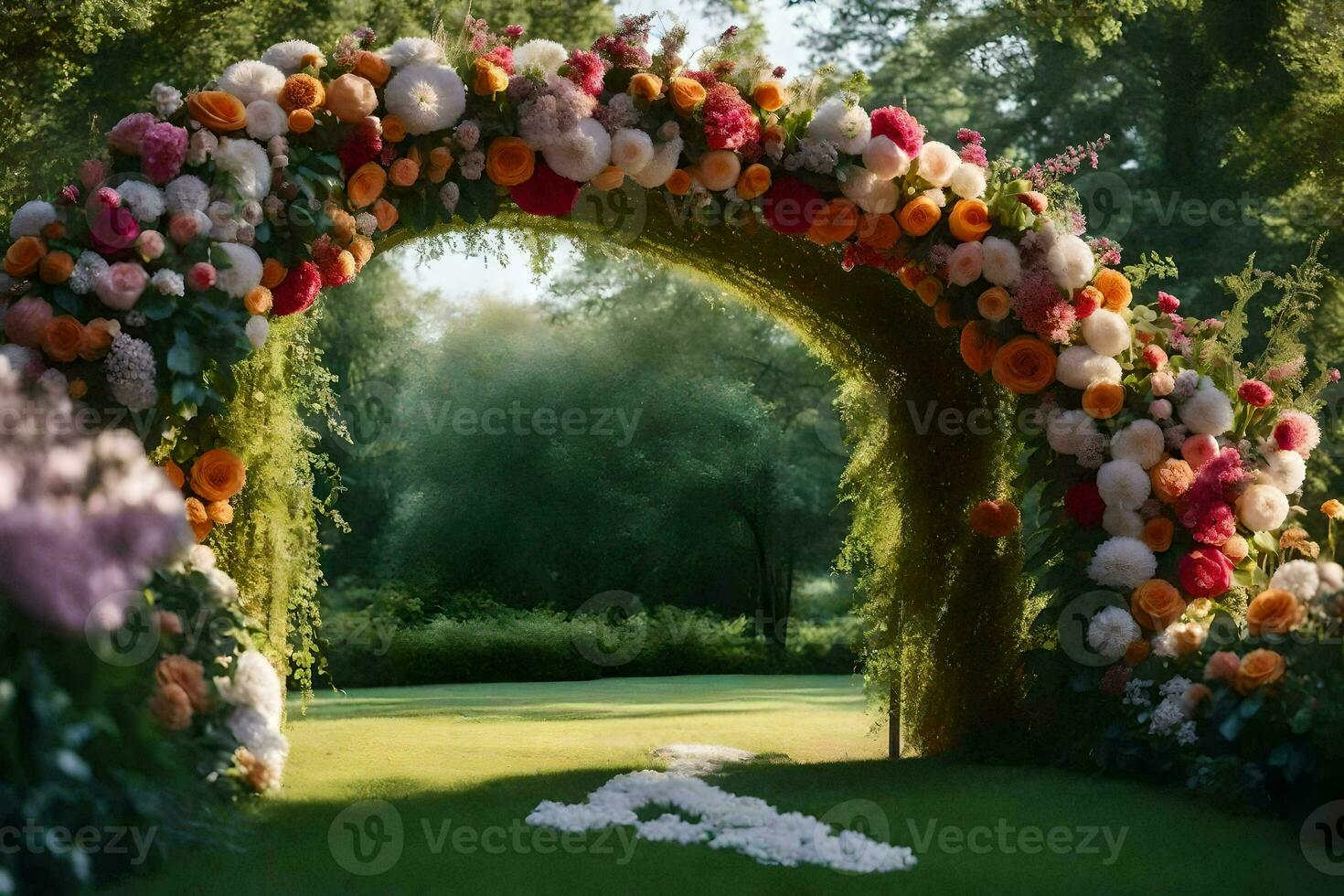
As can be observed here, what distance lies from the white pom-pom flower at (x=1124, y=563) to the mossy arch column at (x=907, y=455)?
70 centimetres

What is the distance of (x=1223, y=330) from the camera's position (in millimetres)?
6125

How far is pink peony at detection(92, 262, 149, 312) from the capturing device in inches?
181

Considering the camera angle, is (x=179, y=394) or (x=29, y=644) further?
(x=179, y=394)

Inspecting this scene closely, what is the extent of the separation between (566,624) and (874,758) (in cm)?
885

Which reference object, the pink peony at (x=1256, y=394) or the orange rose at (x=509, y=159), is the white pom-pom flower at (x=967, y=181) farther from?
the orange rose at (x=509, y=159)

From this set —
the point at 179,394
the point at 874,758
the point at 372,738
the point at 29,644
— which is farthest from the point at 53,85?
the point at 29,644

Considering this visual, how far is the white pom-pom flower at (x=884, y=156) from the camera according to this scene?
5.68 metres

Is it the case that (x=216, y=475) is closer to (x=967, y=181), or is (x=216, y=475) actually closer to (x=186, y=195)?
(x=186, y=195)

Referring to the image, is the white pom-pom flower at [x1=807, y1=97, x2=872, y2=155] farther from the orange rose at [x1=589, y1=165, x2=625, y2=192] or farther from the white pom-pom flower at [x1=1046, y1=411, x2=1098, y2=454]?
the white pom-pom flower at [x1=1046, y1=411, x2=1098, y2=454]

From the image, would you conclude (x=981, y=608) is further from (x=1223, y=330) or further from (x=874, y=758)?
(x=1223, y=330)

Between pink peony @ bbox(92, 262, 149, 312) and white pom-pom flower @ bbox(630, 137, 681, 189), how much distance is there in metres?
2.04

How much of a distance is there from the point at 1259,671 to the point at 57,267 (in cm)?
452

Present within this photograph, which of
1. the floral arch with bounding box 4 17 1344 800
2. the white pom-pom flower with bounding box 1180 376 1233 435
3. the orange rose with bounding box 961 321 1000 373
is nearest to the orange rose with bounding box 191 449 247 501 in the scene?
the floral arch with bounding box 4 17 1344 800

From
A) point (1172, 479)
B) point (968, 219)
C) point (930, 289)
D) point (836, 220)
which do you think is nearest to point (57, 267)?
point (836, 220)
